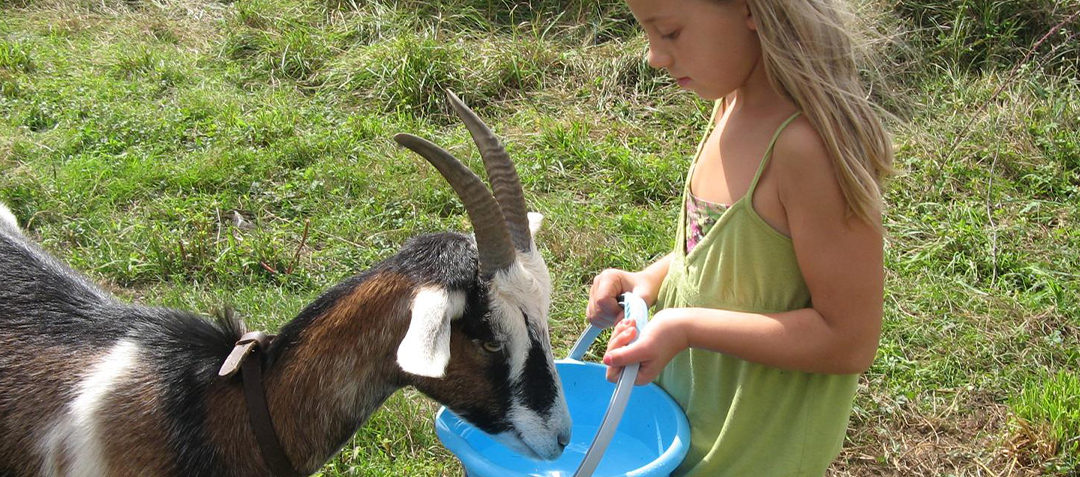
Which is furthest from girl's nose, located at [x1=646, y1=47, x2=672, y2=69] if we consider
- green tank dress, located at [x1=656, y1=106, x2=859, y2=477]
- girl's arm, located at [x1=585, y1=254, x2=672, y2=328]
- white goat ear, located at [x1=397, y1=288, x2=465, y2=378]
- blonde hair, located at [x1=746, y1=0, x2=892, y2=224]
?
white goat ear, located at [x1=397, y1=288, x2=465, y2=378]

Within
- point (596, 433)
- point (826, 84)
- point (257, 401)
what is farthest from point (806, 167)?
point (257, 401)

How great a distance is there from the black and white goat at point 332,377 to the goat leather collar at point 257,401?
0.03 meters

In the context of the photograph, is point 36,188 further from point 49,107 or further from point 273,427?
point 273,427

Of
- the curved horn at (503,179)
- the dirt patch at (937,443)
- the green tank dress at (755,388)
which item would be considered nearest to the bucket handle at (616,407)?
the green tank dress at (755,388)

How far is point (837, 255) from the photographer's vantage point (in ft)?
7.00

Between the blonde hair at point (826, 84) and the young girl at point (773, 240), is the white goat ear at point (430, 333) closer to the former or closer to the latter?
the young girl at point (773, 240)

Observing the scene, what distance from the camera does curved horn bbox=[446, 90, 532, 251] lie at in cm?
270

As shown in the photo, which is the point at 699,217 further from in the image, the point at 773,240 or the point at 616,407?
the point at 616,407

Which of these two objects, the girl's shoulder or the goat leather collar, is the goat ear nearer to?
the goat leather collar

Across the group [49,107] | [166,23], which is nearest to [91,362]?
[49,107]

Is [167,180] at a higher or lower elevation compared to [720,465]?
lower

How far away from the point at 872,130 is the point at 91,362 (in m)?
2.13

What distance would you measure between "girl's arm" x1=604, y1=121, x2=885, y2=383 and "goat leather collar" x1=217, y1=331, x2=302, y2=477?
947 mm

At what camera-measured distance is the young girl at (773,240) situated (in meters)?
2.11
